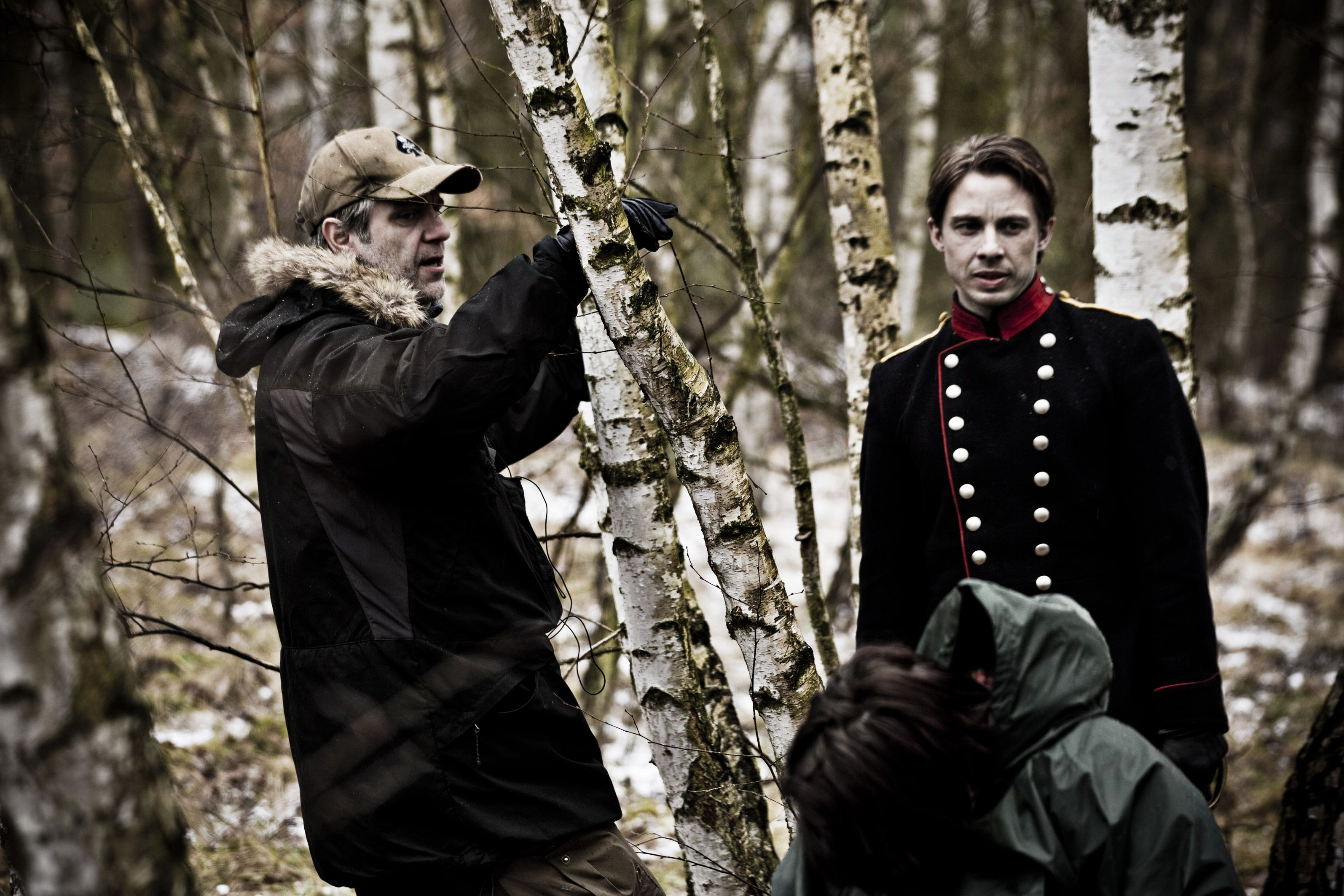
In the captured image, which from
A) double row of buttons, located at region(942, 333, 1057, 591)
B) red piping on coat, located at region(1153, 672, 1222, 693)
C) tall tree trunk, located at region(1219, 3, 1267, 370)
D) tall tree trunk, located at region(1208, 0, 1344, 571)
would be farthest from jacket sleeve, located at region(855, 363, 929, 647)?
tall tree trunk, located at region(1219, 3, 1267, 370)

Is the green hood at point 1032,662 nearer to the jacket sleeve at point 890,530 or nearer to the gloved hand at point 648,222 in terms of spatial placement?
the jacket sleeve at point 890,530

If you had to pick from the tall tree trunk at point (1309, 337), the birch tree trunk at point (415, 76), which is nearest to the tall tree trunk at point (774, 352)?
the birch tree trunk at point (415, 76)

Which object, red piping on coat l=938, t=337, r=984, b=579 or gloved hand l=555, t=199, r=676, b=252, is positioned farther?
red piping on coat l=938, t=337, r=984, b=579

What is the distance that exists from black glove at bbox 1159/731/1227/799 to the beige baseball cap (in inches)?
81.2

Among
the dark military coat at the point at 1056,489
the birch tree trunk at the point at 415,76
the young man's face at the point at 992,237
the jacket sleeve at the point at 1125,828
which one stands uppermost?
the birch tree trunk at the point at 415,76

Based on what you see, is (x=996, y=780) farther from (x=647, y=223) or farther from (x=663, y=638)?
(x=647, y=223)

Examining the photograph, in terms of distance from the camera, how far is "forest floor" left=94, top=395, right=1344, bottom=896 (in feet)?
12.8

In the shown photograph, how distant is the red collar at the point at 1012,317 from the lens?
7.57ft

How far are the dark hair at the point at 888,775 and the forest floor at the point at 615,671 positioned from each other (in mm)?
475

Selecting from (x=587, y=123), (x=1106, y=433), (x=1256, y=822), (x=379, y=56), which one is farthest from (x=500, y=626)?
(x=379, y=56)

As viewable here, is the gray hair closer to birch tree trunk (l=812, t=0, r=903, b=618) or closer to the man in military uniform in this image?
the man in military uniform

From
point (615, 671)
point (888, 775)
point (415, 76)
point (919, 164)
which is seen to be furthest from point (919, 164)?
point (888, 775)

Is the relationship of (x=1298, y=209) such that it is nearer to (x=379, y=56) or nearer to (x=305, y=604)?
(x=379, y=56)

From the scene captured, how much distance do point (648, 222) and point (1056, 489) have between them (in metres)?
1.12
